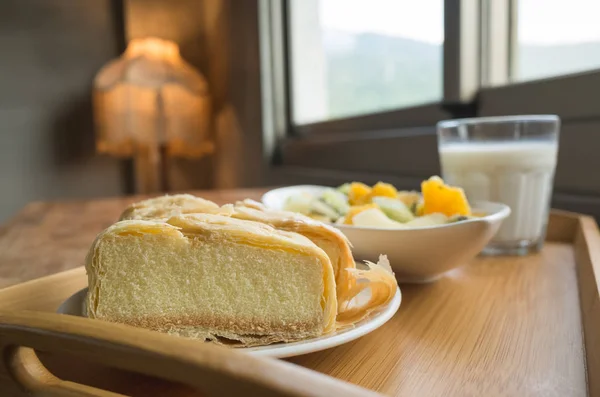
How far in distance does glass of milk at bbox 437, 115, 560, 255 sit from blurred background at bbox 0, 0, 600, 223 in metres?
0.21

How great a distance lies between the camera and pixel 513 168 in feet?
2.62

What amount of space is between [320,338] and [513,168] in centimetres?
52

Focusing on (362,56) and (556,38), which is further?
(362,56)

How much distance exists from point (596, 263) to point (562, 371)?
0.82 ft

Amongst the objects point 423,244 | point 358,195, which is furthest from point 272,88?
point 423,244

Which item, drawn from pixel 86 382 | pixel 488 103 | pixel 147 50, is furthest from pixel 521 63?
pixel 147 50

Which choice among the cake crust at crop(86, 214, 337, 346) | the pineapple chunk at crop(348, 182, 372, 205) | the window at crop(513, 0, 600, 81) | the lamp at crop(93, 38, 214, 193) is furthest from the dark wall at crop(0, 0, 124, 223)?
the cake crust at crop(86, 214, 337, 346)

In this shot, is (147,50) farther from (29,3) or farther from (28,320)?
(28,320)

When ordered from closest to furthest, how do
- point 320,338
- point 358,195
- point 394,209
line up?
point 320,338, point 394,209, point 358,195

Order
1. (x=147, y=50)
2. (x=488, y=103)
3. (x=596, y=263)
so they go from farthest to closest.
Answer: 1. (x=147, y=50)
2. (x=488, y=103)
3. (x=596, y=263)

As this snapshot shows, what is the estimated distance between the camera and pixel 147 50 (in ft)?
8.64

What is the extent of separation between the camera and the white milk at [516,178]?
79cm

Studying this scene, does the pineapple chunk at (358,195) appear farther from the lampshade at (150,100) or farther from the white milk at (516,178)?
the lampshade at (150,100)

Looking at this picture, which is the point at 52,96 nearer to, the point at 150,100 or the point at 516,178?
the point at 150,100
